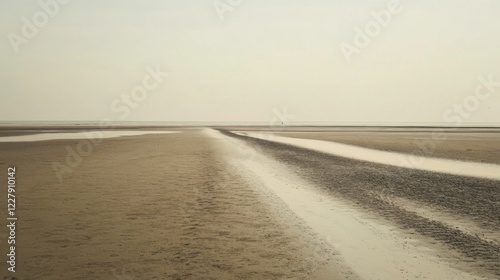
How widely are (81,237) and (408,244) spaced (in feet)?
24.2

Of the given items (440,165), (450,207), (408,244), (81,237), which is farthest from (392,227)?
(440,165)

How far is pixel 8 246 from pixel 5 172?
12.7 meters

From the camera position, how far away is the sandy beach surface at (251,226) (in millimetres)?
6867

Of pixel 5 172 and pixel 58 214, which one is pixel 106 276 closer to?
pixel 58 214

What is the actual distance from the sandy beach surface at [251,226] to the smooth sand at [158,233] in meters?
0.03

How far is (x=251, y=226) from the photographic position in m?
9.54

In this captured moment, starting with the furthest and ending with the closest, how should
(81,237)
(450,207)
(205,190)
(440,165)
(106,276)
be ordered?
(440,165) < (205,190) < (450,207) < (81,237) < (106,276)

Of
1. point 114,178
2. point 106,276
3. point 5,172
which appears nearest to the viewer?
point 106,276

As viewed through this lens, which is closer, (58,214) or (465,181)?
(58,214)

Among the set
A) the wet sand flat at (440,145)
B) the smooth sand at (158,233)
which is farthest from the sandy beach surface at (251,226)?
the wet sand flat at (440,145)

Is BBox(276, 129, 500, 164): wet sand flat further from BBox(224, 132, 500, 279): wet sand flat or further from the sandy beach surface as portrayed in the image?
the sandy beach surface

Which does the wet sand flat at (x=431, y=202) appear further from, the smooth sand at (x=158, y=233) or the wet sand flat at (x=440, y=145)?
the wet sand flat at (x=440, y=145)

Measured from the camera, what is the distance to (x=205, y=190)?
1402 centimetres

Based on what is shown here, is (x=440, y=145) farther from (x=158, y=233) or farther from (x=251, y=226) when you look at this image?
(x=158, y=233)
